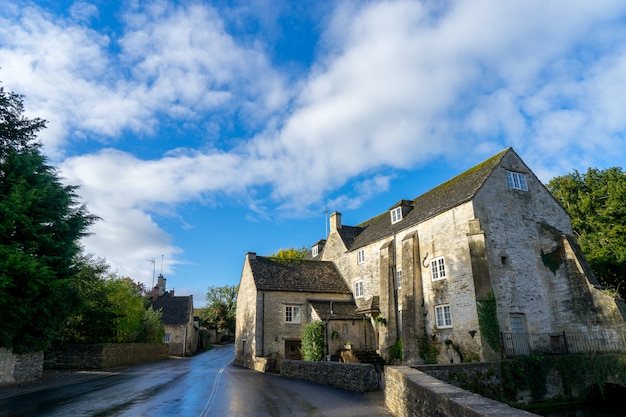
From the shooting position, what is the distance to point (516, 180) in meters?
24.3

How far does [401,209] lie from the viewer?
1195 inches

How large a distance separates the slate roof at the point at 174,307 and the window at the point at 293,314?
913 inches

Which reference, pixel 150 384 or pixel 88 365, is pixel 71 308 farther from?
pixel 150 384

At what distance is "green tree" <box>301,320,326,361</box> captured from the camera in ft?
86.9

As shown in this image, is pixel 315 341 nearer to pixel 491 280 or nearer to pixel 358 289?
pixel 358 289

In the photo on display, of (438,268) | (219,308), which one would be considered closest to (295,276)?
(438,268)

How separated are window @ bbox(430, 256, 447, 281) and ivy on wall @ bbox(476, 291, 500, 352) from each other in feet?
11.2

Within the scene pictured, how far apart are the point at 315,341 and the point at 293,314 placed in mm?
5386

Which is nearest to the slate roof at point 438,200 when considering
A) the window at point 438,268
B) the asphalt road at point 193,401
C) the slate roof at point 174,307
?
the window at point 438,268

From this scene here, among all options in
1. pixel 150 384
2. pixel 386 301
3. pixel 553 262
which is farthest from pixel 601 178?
pixel 150 384

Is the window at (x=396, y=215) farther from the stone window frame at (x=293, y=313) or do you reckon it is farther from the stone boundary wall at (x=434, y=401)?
the stone boundary wall at (x=434, y=401)

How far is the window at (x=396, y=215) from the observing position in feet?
99.3

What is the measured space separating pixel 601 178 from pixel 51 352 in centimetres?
4514

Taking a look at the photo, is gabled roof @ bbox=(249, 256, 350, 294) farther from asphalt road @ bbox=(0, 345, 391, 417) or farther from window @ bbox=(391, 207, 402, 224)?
asphalt road @ bbox=(0, 345, 391, 417)
